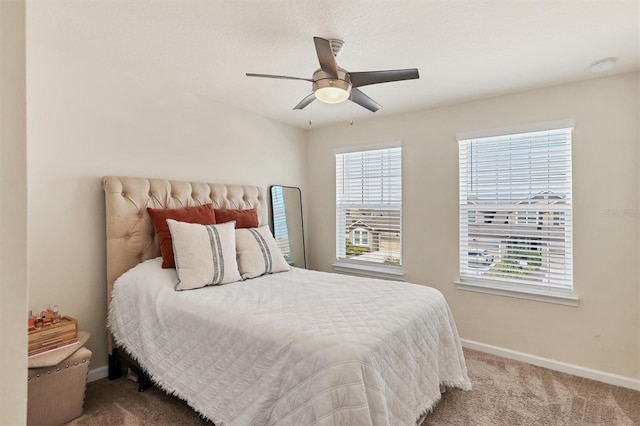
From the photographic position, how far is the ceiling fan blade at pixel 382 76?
1.88 meters

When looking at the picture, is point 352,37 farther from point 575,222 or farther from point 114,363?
point 114,363

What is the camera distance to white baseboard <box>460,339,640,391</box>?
96.5 inches

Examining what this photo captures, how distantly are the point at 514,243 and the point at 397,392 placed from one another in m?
2.07

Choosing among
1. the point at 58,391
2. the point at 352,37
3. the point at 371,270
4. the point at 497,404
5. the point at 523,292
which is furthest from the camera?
the point at 371,270

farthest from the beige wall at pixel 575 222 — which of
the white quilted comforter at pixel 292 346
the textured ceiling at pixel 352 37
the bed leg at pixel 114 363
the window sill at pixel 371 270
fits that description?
the bed leg at pixel 114 363

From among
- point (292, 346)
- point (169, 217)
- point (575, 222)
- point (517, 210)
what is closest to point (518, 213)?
point (517, 210)

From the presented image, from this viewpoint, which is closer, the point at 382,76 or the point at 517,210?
the point at 382,76

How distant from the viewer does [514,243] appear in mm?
2959

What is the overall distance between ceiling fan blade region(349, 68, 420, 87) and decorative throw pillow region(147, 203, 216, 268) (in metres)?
1.58

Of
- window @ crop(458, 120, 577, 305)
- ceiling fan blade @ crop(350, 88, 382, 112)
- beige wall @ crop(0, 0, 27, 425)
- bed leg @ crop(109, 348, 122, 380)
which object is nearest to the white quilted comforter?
bed leg @ crop(109, 348, 122, 380)

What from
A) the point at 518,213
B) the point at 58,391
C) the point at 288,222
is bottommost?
the point at 58,391

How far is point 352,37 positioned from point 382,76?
33 centimetres

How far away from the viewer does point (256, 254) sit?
2.67m

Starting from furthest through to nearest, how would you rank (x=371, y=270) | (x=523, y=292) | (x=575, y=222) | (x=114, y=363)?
(x=371, y=270)
(x=523, y=292)
(x=575, y=222)
(x=114, y=363)
